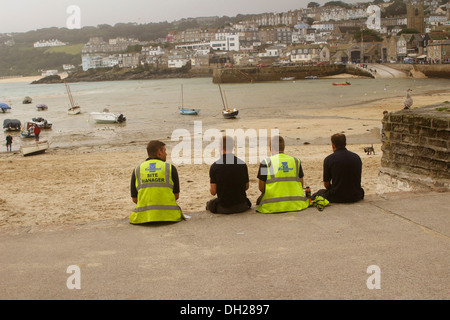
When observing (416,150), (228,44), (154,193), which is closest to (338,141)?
(416,150)

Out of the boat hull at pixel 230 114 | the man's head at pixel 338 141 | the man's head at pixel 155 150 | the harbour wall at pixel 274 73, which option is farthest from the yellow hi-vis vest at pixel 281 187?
the harbour wall at pixel 274 73

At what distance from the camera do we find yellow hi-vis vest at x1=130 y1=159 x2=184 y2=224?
578 centimetres

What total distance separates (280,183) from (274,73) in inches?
3841

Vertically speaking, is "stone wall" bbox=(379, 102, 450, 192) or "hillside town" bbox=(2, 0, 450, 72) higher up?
"hillside town" bbox=(2, 0, 450, 72)

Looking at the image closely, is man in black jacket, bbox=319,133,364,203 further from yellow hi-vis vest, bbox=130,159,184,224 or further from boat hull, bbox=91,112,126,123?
boat hull, bbox=91,112,126,123

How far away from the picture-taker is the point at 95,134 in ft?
99.9

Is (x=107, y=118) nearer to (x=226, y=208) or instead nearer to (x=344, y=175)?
(x=226, y=208)

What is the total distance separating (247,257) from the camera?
461cm

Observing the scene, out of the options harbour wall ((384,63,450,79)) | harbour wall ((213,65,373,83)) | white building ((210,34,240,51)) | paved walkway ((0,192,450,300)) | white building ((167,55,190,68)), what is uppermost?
white building ((210,34,240,51))

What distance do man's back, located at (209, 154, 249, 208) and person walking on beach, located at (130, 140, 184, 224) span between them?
60 centimetres

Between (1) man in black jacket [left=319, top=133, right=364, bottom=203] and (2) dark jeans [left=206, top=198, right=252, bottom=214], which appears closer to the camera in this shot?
(2) dark jeans [left=206, top=198, right=252, bottom=214]

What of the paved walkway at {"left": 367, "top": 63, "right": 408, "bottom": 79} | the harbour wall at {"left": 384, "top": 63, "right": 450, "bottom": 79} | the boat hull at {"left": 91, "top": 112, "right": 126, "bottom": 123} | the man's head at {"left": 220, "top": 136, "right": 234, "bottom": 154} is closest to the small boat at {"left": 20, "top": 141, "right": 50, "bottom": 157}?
the boat hull at {"left": 91, "top": 112, "right": 126, "bottom": 123}

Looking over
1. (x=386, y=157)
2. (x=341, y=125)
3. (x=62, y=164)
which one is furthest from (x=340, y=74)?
(x=386, y=157)
